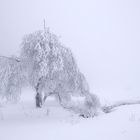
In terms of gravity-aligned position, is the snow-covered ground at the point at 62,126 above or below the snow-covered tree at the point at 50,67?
below

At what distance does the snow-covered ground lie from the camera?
10711 mm

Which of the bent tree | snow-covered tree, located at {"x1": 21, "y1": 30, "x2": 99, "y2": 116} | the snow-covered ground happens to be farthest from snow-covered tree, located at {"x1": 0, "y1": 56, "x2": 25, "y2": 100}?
the snow-covered ground

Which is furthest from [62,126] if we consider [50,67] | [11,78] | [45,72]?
[11,78]

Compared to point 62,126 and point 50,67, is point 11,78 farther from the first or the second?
point 62,126

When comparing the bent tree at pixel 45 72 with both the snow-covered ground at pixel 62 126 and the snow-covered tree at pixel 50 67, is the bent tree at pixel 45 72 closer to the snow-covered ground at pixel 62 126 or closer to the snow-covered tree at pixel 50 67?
the snow-covered tree at pixel 50 67

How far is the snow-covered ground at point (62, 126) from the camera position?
1071 centimetres

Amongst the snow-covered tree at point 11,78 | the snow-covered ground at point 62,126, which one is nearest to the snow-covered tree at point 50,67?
the snow-covered tree at point 11,78

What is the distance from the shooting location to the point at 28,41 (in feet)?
52.5

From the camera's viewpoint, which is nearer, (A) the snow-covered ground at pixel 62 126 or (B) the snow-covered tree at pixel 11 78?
(A) the snow-covered ground at pixel 62 126

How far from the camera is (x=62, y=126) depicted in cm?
1279

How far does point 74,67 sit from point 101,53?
115676mm

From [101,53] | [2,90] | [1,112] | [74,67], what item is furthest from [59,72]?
[101,53]

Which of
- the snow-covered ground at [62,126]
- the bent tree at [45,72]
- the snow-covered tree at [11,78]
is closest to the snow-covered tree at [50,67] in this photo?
the bent tree at [45,72]

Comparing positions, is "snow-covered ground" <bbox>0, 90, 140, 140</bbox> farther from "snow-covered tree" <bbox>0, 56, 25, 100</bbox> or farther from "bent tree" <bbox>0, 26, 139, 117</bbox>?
"snow-covered tree" <bbox>0, 56, 25, 100</bbox>
